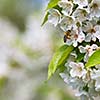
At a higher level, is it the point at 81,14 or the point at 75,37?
the point at 81,14

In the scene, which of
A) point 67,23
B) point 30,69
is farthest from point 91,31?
point 30,69

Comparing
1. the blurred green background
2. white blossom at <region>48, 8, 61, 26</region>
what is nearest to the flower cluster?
white blossom at <region>48, 8, 61, 26</region>

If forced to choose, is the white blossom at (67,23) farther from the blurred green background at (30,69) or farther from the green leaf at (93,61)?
the blurred green background at (30,69)

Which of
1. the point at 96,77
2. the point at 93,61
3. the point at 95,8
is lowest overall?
the point at 96,77

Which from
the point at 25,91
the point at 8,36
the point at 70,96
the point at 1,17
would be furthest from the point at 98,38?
the point at 1,17

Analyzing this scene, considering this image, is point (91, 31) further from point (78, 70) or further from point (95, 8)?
point (78, 70)

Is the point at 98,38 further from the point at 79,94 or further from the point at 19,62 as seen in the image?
the point at 19,62

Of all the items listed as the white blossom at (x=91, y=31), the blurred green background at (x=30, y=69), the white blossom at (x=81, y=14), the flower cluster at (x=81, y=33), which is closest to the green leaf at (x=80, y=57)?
the flower cluster at (x=81, y=33)

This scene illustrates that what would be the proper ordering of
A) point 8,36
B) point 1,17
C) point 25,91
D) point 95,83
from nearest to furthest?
point 95,83
point 25,91
point 8,36
point 1,17
